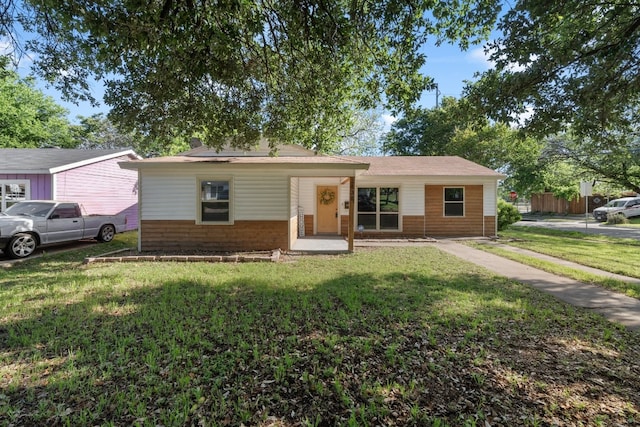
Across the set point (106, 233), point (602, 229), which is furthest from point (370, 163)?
point (602, 229)

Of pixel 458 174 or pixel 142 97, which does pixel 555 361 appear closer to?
pixel 142 97

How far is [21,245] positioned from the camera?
9148 mm

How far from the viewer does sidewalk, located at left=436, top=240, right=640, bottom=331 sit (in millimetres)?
4895

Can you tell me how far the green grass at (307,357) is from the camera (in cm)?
262

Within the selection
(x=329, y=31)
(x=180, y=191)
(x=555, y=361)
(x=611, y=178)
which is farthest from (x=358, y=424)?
(x=611, y=178)

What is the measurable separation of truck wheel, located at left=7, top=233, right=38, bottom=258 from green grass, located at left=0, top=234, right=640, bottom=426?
3752mm

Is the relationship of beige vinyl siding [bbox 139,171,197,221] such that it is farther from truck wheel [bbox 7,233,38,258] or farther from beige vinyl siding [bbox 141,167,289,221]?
truck wheel [bbox 7,233,38,258]

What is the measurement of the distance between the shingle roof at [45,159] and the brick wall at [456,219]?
15.4m

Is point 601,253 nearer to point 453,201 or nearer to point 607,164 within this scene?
point 453,201

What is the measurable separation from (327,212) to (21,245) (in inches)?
420

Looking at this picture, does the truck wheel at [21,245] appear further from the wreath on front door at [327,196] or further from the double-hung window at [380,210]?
the double-hung window at [380,210]

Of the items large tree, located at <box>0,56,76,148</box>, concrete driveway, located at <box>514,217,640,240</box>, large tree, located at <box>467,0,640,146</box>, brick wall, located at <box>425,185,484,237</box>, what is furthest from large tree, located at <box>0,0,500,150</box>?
large tree, located at <box>0,56,76,148</box>

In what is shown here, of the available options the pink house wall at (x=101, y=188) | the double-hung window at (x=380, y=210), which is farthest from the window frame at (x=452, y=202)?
the pink house wall at (x=101, y=188)

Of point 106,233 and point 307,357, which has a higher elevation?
point 106,233
